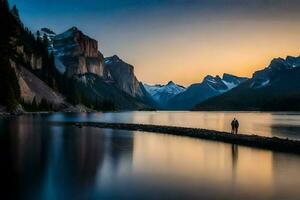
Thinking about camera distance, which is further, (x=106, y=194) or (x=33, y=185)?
(x=33, y=185)

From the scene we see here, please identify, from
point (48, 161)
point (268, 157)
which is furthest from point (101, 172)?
point (268, 157)

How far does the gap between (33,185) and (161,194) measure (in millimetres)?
6980

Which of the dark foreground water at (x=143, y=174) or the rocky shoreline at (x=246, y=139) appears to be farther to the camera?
the rocky shoreline at (x=246, y=139)

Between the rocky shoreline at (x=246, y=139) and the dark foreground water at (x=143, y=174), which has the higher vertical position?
the rocky shoreline at (x=246, y=139)

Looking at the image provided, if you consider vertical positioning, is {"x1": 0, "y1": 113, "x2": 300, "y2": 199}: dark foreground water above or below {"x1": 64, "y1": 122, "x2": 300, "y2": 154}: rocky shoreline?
below

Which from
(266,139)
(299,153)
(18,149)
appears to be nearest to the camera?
(18,149)

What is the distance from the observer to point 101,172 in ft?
89.9

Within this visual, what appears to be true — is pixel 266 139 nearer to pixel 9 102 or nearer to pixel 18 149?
pixel 18 149

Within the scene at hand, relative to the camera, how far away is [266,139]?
51.5 m

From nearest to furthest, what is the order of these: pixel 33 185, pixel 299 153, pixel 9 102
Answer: pixel 33 185 < pixel 299 153 < pixel 9 102

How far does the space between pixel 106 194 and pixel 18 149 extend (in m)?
20.1

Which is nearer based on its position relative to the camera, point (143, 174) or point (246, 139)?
point (143, 174)

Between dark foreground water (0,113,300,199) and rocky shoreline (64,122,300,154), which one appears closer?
dark foreground water (0,113,300,199)

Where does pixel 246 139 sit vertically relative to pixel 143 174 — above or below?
above
